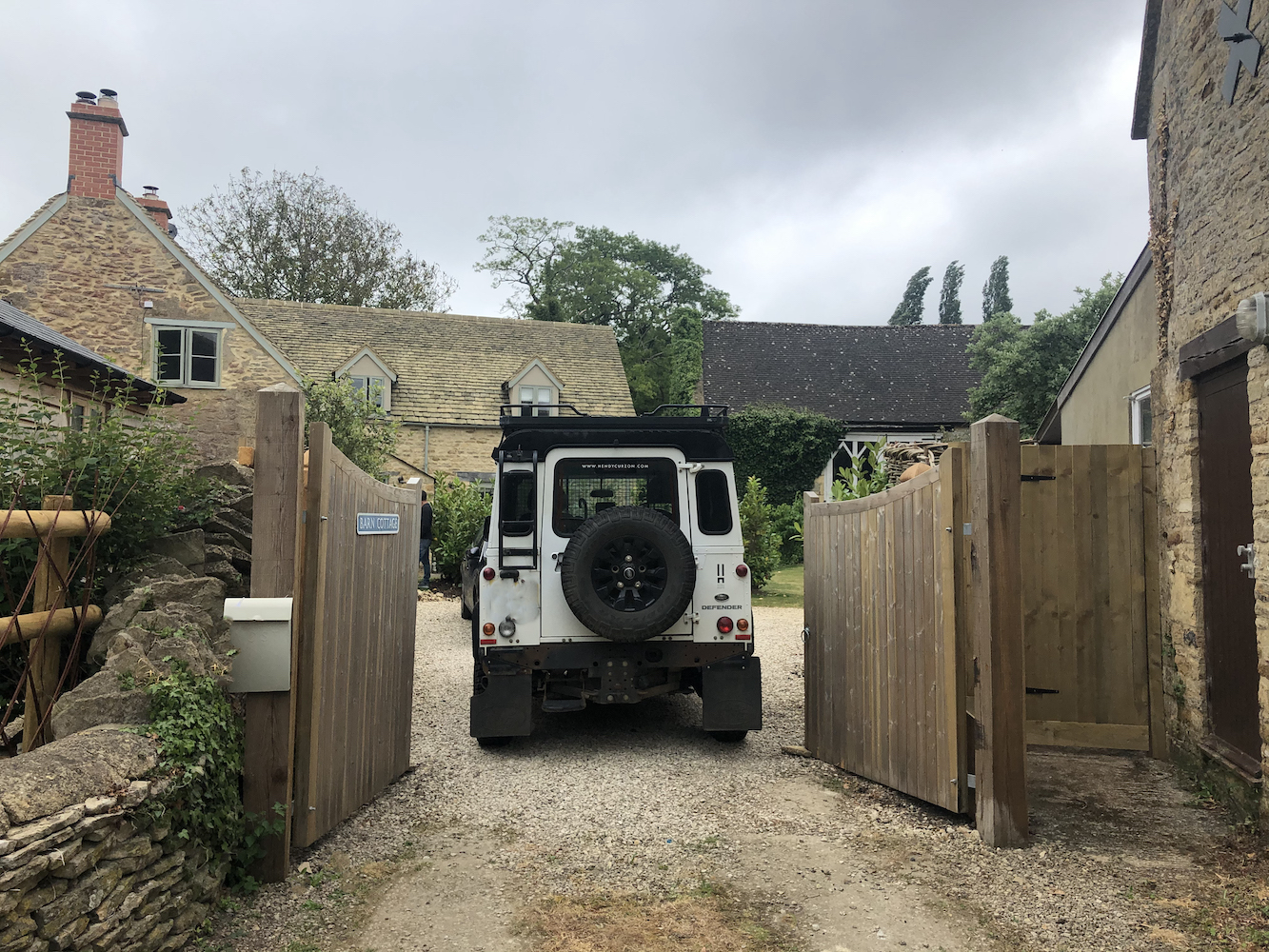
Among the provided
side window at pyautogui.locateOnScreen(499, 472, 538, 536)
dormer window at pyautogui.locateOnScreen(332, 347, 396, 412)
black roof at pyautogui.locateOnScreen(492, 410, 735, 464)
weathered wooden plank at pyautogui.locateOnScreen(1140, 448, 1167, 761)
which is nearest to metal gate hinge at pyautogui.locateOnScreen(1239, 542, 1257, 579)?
weathered wooden plank at pyautogui.locateOnScreen(1140, 448, 1167, 761)

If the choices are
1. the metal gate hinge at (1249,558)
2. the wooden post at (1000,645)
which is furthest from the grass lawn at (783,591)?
the wooden post at (1000,645)

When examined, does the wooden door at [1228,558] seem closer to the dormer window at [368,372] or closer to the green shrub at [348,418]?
the green shrub at [348,418]

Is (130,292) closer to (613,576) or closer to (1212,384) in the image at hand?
(613,576)

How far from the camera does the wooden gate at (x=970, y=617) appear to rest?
4.54 meters

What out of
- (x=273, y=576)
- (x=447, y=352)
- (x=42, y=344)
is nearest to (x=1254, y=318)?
(x=273, y=576)

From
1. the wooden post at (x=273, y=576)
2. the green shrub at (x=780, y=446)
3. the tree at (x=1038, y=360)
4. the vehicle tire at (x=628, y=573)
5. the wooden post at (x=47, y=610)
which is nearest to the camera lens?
the wooden post at (x=47, y=610)

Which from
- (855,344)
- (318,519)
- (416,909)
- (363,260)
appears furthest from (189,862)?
(363,260)

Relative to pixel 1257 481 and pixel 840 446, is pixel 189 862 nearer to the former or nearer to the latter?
pixel 1257 481

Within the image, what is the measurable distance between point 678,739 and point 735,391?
2282 centimetres

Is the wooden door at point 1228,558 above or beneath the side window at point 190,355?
beneath

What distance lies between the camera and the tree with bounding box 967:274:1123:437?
858 inches

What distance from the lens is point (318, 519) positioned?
4.05 metres

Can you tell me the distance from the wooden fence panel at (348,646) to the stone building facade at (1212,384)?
4.54 metres

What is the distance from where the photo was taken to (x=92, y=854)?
2.65 meters
